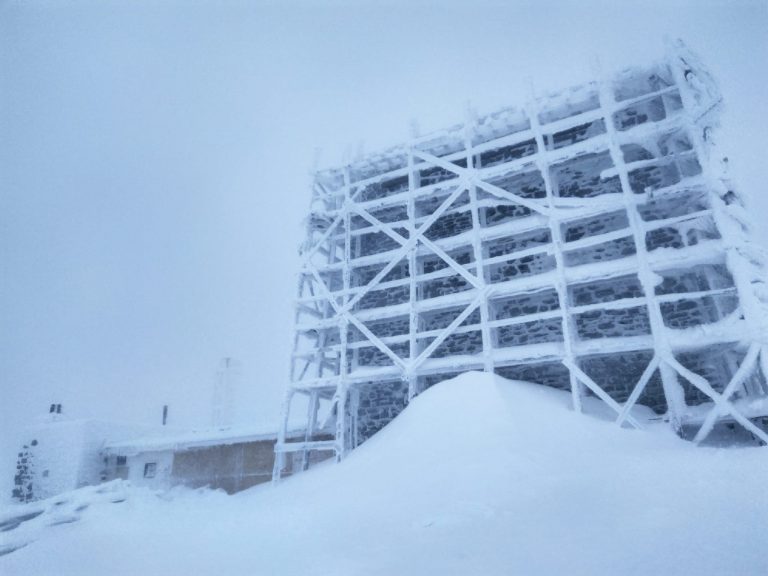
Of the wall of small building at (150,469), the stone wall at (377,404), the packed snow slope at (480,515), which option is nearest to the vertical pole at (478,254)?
the packed snow slope at (480,515)

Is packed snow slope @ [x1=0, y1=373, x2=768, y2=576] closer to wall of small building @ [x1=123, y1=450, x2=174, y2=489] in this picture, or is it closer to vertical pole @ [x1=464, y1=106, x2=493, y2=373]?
vertical pole @ [x1=464, y1=106, x2=493, y2=373]

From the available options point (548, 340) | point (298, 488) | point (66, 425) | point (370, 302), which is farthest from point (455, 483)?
point (66, 425)

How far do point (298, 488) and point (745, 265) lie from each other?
7.63 metres

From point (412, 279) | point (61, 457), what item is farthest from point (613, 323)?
point (61, 457)

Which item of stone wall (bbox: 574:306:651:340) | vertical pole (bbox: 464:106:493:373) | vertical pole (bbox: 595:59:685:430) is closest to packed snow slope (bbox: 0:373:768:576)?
vertical pole (bbox: 595:59:685:430)

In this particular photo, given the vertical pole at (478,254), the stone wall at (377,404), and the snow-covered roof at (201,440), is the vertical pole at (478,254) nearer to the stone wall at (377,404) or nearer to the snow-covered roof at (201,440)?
the stone wall at (377,404)

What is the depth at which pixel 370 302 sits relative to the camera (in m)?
11.6

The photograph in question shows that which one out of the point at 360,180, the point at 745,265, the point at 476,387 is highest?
the point at 360,180

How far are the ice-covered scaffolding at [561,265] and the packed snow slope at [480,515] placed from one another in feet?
4.90

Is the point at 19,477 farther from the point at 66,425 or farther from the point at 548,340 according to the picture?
the point at 548,340

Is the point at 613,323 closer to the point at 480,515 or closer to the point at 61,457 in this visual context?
the point at 480,515

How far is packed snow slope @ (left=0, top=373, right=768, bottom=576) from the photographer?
3.45 m

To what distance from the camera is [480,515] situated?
14.3ft

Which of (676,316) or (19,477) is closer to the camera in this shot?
(676,316)
